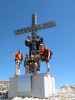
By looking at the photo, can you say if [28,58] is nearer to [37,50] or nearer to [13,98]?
[37,50]

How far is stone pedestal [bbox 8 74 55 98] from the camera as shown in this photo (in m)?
52.9

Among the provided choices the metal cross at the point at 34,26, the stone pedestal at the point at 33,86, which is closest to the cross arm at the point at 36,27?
the metal cross at the point at 34,26

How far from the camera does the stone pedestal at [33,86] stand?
52906 mm

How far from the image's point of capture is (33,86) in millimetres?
54594

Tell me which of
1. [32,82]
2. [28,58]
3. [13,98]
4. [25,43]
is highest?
[25,43]

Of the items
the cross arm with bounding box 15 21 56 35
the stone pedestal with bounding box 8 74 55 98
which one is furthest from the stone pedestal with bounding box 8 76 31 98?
the cross arm with bounding box 15 21 56 35

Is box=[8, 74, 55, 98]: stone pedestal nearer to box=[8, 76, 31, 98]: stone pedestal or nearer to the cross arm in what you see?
box=[8, 76, 31, 98]: stone pedestal

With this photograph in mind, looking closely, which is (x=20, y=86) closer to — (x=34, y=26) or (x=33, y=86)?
(x=33, y=86)

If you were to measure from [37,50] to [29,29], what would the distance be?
210 inches

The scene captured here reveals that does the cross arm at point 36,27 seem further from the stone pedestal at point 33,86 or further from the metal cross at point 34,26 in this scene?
the stone pedestal at point 33,86

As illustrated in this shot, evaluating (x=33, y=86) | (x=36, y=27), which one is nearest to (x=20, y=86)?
(x=33, y=86)

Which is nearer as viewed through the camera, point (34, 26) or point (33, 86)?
point (33, 86)

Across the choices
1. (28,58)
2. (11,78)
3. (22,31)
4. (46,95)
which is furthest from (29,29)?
(46,95)

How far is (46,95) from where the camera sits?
52.7 metres
